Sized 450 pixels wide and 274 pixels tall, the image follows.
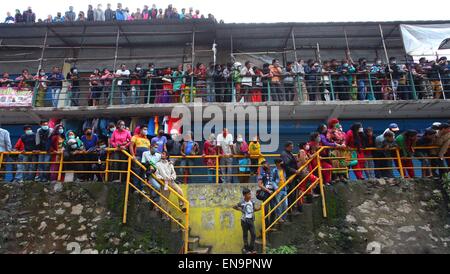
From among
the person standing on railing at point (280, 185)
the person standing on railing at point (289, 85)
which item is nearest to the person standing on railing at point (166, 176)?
the person standing on railing at point (280, 185)

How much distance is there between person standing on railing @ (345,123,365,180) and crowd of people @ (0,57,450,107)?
3.59 metres

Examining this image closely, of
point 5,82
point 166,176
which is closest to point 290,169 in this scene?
point 166,176

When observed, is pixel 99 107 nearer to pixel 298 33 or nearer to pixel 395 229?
pixel 298 33

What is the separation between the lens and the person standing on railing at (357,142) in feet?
27.9

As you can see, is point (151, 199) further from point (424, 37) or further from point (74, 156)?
point (424, 37)

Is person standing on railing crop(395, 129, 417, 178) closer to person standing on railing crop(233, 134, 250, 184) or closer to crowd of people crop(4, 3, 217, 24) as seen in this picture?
person standing on railing crop(233, 134, 250, 184)

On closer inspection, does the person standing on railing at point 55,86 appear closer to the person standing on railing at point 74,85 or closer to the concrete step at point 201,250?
the person standing on railing at point 74,85

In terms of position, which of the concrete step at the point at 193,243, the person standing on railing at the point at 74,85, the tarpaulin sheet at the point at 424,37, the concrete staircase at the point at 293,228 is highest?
the tarpaulin sheet at the point at 424,37

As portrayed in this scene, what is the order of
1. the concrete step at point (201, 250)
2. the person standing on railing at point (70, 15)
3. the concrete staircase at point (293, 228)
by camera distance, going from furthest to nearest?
the person standing on railing at point (70, 15), the concrete step at point (201, 250), the concrete staircase at point (293, 228)

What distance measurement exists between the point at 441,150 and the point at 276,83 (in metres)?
5.65

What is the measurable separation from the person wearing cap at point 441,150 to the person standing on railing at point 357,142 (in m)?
1.60

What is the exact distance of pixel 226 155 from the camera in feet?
32.2

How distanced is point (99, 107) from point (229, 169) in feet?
17.9
